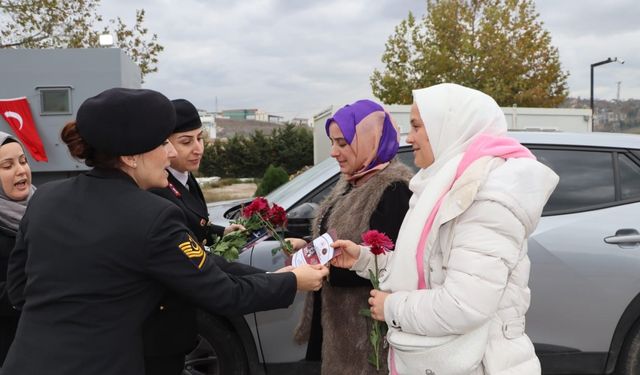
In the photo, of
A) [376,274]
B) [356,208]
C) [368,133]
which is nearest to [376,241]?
[376,274]

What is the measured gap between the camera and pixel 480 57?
822 inches

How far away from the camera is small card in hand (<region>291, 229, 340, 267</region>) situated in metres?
2.15

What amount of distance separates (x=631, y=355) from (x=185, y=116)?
9.52ft

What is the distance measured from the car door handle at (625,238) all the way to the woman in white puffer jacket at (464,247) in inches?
73.2

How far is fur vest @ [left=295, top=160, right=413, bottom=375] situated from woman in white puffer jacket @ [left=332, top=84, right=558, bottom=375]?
516 mm

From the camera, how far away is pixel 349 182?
104 inches

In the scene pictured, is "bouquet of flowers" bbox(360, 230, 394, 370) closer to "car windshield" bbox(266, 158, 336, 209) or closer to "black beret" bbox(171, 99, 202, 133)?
"black beret" bbox(171, 99, 202, 133)

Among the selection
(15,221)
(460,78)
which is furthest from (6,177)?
(460,78)

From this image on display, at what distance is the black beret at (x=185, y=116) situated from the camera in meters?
2.59

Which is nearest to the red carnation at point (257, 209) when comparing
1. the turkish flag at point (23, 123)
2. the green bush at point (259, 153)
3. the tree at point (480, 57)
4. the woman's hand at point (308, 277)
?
the woman's hand at point (308, 277)

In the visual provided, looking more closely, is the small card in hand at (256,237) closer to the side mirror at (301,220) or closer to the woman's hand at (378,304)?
the side mirror at (301,220)

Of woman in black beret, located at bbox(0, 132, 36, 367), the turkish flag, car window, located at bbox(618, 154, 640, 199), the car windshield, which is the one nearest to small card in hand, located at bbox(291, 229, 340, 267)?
woman in black beret, located at bbox(0, 132, 36, 367)

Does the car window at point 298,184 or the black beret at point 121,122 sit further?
the car window at point 298,184

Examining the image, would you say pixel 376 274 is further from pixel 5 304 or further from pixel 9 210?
pixel 9 210
